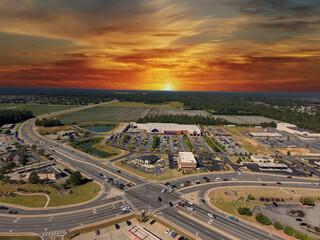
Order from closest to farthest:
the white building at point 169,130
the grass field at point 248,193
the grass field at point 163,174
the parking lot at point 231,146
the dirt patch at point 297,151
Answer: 1. the grass field at point 248,193
2. the grass field at point 163,174
3. the dirt patch at point 297,151
4. the parking lot at point 231,146
5. the white building at point 169,130

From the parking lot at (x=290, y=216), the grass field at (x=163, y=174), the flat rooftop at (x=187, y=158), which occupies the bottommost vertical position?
the parking lot at (x=290, y=216)

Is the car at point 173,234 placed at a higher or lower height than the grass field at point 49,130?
lower

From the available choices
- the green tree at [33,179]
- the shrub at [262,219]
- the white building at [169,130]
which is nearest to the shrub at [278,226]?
the shrub at [262,219]

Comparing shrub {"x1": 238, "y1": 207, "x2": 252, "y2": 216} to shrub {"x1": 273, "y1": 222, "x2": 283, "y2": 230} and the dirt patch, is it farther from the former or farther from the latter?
the dirt patch

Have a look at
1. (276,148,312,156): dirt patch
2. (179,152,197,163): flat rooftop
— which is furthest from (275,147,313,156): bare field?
(179,152,197,163): flat rooftop

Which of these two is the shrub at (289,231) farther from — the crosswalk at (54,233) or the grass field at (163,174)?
the crosswalk at (54,233)
